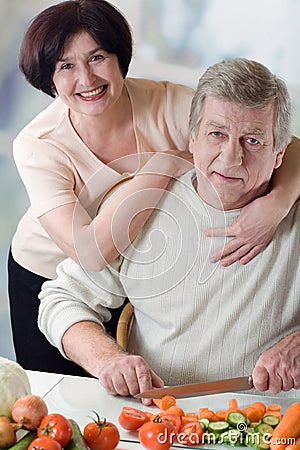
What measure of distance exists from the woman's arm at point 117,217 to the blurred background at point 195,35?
33cm

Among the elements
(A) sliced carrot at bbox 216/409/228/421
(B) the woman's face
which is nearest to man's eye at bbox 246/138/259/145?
(B) the woman's face

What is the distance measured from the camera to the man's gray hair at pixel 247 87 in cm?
146

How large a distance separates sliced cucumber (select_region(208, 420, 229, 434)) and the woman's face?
2.30ft

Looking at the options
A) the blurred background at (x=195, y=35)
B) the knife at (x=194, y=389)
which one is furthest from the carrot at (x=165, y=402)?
the blurred background at (x=195, y=35)

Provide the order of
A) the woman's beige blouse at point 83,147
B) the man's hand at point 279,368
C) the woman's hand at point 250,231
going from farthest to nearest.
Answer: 1. the woman's beige blouse at point 83,147
2. the woman's hand at point 250,231
3. the man's hand at point 279,368

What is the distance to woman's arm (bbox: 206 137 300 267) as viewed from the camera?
1.54 m

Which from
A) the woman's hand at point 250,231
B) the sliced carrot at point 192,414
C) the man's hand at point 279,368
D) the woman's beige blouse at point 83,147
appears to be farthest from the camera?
the woman's beige blouse at point 83,147

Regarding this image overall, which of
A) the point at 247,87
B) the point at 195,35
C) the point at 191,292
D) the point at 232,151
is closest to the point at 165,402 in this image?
the point at 191,292

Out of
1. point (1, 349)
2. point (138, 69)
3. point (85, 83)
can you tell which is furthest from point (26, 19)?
point (1, 349)

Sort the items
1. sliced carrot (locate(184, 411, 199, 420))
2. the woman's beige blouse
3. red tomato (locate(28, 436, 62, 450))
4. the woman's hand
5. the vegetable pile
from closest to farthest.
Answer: red tomato (locate(28, 436, 62, 450)) → the vegetable pile → sliced carrot (locate(184, 411, 199, 420)) → the woman's hand → the woman's beige blouse

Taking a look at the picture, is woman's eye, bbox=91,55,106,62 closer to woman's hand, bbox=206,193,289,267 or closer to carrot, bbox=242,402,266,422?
woman's hand, bbox=206,193,289,267

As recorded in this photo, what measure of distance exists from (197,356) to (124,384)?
0.91 ft

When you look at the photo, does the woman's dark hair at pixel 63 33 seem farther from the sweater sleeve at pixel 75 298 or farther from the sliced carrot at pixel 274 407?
the sliced carrot at pixel 274 407

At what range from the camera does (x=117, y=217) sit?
5.28 ft
